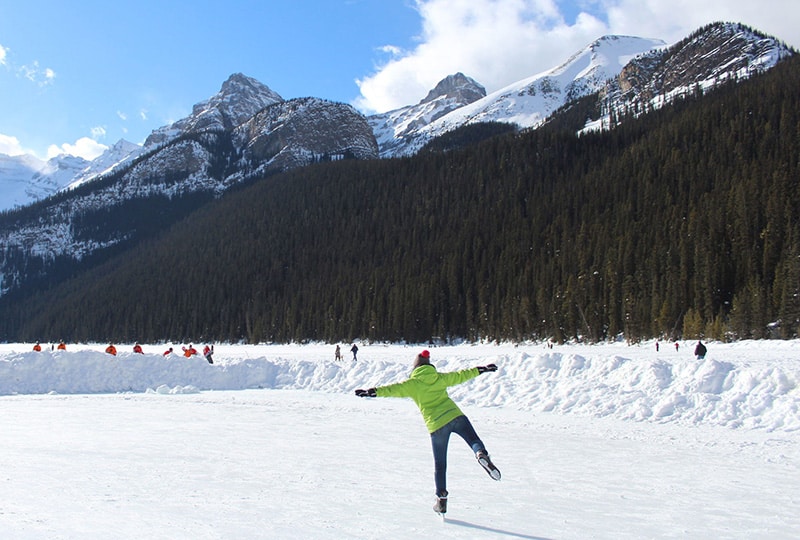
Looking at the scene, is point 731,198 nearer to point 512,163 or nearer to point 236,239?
point 512,163

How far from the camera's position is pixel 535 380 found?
19.0m

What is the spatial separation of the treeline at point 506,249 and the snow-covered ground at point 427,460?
3670 centimetres

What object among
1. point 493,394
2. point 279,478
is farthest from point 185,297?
point 279,478

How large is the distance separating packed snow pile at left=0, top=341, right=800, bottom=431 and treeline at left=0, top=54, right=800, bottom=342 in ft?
117

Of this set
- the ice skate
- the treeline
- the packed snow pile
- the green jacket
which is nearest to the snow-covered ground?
the packed snow pile

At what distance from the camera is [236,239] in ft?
450

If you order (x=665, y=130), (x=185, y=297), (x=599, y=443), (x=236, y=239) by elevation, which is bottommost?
(x=599, y=443)

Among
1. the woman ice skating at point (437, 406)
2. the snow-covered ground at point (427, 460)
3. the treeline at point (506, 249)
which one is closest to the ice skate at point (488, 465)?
the woman ice skating at point (437, 406)

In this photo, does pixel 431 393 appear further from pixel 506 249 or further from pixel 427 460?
pixel 506 249

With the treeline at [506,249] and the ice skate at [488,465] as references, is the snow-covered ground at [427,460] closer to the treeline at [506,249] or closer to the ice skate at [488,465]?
the ice skate at [488,465]

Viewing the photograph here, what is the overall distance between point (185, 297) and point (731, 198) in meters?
102

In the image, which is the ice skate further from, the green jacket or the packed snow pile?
the packed snow pile

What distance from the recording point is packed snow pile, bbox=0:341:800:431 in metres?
14.4

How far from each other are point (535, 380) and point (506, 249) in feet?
231
